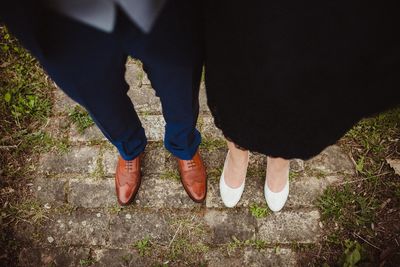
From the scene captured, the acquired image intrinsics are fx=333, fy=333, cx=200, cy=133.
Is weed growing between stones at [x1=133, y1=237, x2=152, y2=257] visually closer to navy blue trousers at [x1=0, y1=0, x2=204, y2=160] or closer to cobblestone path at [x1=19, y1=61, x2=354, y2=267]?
cobblestone path at [x1=19, y1=61, x2=354, y2=267]

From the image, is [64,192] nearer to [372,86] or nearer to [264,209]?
[264,209]

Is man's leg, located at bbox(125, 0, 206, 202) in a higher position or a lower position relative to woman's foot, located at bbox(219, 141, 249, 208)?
higher

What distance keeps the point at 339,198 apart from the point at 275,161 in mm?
570

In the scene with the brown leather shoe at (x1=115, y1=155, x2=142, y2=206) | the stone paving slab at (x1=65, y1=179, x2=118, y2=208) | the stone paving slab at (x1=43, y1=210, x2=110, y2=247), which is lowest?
the stone paving slab at (x1=43, y1=210, x2=110, y2=247)

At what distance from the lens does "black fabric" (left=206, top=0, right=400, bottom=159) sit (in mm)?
962

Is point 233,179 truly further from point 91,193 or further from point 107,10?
point 107,10

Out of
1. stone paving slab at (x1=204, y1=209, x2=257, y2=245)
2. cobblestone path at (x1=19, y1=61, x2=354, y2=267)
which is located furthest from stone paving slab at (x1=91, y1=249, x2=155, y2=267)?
stone paving slab at (x1=204, y1=209, x2=257, y2=245)

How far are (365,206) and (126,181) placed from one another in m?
1.55

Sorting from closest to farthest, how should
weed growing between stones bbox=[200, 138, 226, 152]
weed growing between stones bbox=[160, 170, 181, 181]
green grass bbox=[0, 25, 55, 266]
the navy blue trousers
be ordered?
1. the navy blue trousers
2. green grass bbox=[0, 25, 55, 266]
3. weed growing between stones bbox=[160, 170, 181, 181]
4. weed growing between stones bbox=[200, 138, 226, 152]

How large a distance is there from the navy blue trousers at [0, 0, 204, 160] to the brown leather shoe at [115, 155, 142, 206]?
51 centimetres

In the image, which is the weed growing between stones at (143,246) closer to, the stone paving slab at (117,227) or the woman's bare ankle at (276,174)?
the stone paving slab at (117,227)

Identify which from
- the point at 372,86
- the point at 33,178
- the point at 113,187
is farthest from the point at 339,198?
the point at 33,178

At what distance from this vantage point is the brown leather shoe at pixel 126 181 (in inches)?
85.7

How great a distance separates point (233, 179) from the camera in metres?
2.11
